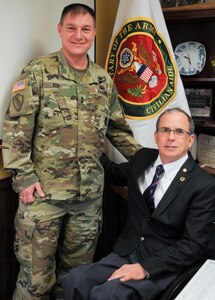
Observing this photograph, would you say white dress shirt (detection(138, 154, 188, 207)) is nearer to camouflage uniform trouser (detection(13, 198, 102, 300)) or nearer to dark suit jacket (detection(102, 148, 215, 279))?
dark suit jacket (detection(102, 148, 215, 279))

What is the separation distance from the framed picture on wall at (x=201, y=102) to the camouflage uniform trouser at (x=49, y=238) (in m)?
1.16

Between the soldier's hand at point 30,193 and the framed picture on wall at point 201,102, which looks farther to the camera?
the framed picture on wall at point 201,102

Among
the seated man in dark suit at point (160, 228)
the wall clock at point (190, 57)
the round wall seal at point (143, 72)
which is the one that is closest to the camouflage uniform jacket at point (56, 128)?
the seated man in dark suit at point (160, 228)

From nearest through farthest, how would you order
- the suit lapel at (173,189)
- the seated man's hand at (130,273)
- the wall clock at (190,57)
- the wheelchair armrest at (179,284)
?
1. the wheelchair armrest at (179,284)
2. the seated man's hand at (130,273)
3. the suit lapel at (173,189)
4. the wall clock at (190,57)

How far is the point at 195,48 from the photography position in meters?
2.54

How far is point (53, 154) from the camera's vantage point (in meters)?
1.66

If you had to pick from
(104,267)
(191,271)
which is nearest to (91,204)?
(104,267)

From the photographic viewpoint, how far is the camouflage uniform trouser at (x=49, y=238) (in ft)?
5.52

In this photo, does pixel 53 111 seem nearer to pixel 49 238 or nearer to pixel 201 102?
pixel 49 238

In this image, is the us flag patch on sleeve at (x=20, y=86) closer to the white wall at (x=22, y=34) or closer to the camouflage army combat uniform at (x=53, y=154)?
the camouflage army combat uniform at (x=53, y=154)

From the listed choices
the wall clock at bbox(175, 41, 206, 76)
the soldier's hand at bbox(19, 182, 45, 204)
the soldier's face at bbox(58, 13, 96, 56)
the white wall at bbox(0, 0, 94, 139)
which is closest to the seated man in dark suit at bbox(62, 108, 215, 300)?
the soldier's hand at bbox(19, 182, 45, 204)

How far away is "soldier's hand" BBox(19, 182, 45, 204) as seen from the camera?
1.64m

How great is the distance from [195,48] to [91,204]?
1.41m

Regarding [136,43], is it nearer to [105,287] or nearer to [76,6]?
[76,6]
